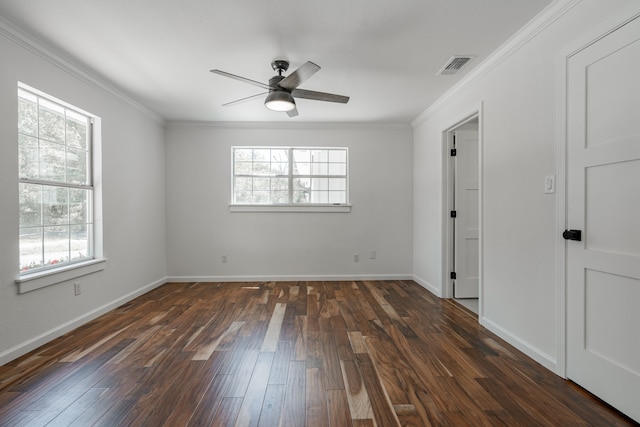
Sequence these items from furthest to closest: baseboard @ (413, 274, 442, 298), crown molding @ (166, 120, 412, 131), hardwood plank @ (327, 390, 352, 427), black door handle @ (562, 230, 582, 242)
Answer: crown molding @ (166, 120, 412, 131), baseboard @ (413, 274, 442, 298), black door handle @ (562, 230, 582, 242), hardwood plank @ (327, 390, 352, 427)

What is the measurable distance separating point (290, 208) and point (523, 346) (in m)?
3.28

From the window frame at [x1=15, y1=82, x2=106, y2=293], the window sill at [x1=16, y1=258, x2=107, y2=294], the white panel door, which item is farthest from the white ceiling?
the window sill at [x1=16, y1=258, x2=107, y2=294]

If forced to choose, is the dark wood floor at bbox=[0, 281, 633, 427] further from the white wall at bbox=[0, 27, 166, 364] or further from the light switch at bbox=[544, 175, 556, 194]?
the light switch at bbox=[544, 175, 556, 194]

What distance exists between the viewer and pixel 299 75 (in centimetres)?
233

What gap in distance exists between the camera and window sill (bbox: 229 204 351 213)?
4.52m

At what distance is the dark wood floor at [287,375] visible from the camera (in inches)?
60.7

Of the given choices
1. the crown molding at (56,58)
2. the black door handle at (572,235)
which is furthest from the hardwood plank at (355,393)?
the crown molding at (56,58)

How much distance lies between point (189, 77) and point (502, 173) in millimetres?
3115

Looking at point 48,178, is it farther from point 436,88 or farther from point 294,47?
point 436,88

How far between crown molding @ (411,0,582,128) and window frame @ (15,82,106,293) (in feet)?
12.6

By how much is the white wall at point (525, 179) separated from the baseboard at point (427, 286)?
0.97m

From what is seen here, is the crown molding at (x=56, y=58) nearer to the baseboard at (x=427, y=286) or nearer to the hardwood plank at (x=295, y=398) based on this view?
the hardwood plank at (x=295, y=398)

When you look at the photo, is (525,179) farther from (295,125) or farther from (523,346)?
(295,125)

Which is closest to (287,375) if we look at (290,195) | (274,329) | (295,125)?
(274,329)
